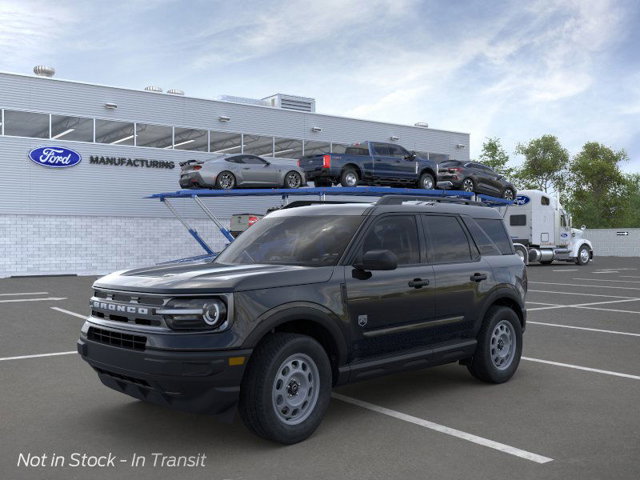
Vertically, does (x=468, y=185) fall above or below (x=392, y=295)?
above

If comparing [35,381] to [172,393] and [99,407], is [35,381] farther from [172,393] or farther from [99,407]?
[172,393]

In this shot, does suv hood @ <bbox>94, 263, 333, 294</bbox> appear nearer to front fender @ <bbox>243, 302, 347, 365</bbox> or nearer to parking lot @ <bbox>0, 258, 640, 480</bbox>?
front fender @ <bbox>243, 302, 347, 365</bbox>

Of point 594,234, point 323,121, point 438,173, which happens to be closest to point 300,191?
point 438,173

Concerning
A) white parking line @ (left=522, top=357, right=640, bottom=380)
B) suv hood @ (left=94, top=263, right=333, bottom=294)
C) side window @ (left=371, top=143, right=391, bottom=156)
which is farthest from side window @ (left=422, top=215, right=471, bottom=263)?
side window @ (left=371, top=143, right=391, bottom=156)

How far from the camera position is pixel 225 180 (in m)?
24.7

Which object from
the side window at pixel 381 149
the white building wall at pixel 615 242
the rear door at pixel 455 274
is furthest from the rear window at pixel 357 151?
the white building wall at pixel 615 242

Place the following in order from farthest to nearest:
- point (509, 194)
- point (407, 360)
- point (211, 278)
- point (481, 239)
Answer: point (509, 194), point (481, 239), point (407, 360), point (211, 278)

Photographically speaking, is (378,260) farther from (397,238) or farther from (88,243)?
(88,243)

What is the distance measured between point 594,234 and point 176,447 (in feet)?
174

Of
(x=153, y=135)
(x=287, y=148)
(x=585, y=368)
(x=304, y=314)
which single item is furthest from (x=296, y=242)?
(x=287, y=148)

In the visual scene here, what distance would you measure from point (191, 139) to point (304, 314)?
27.6 metres

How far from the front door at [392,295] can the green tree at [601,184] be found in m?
70.1

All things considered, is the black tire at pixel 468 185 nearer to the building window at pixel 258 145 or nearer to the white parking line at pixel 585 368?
the building window at pixel 258 145

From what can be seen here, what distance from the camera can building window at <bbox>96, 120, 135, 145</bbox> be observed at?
28938 mm
